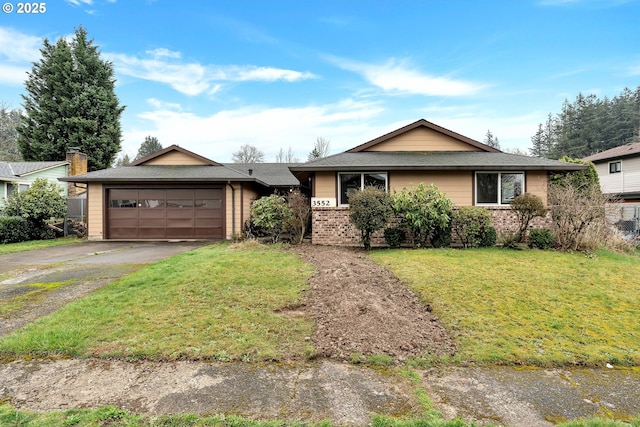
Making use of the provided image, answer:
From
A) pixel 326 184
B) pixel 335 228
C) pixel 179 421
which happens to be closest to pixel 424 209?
pixel 335 228

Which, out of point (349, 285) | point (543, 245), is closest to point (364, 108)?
point (543, 245)

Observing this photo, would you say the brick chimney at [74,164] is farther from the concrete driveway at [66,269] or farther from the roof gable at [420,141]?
the roof gable at [420,141]

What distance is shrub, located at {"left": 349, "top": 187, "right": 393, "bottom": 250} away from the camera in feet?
31.4

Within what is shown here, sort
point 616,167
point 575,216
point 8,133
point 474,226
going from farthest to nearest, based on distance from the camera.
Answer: point 8,133, point 616,167, point 474,226, point 575,216

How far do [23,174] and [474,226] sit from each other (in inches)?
932

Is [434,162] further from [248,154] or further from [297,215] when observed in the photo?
[248,154]

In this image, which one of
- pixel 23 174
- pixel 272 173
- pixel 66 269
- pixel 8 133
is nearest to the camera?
pixel 66 269

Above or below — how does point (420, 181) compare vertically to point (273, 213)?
above

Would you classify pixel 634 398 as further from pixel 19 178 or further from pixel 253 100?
pixel 19 178

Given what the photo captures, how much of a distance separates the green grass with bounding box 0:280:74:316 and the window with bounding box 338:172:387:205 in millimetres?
7963

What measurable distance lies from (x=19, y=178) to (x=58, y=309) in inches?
747

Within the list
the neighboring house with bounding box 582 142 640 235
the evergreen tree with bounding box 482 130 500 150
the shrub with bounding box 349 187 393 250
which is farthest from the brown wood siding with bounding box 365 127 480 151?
the evergreen tree with bounding box 482 130 500 150

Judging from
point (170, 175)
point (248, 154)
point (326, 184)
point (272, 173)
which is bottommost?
point (326, 184)

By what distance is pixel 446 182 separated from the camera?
449 inches
